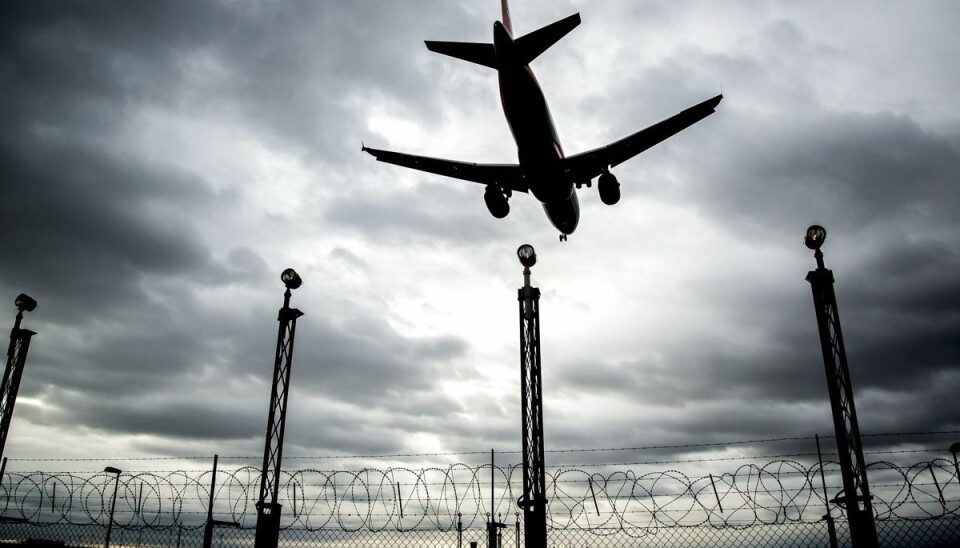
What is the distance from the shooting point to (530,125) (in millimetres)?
21250

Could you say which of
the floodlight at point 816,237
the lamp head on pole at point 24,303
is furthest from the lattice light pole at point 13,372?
the floodlight at point 816,237

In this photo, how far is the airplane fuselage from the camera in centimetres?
2005

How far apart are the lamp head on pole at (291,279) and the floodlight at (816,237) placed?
1061 centimetres

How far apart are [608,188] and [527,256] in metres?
10.5

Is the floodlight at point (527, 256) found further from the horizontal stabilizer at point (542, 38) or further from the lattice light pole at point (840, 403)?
the horizontal stabilizer at point (542, 38)

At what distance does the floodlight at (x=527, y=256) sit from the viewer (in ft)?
44.8

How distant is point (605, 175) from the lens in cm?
2342

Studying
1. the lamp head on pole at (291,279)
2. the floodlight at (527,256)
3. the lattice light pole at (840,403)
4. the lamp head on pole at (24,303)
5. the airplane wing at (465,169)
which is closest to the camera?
the lattice light pole at (840,403)

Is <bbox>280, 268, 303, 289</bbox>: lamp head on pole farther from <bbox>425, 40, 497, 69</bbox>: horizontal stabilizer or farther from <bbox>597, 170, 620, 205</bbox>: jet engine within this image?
<bbox>597, 170, 620, 205</bbox>: jet engine

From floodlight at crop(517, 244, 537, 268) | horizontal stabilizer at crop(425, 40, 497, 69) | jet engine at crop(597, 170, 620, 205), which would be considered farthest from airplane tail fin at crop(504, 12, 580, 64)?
floodlight at crop(517, 244, 537, 268)

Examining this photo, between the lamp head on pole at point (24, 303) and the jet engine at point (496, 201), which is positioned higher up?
the jet engine at point (496, 201)

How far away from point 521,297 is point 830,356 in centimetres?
556

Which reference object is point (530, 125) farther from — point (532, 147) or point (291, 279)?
point (291, 279)

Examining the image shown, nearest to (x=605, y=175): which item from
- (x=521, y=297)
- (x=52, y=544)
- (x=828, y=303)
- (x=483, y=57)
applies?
(x=483, y=57)
